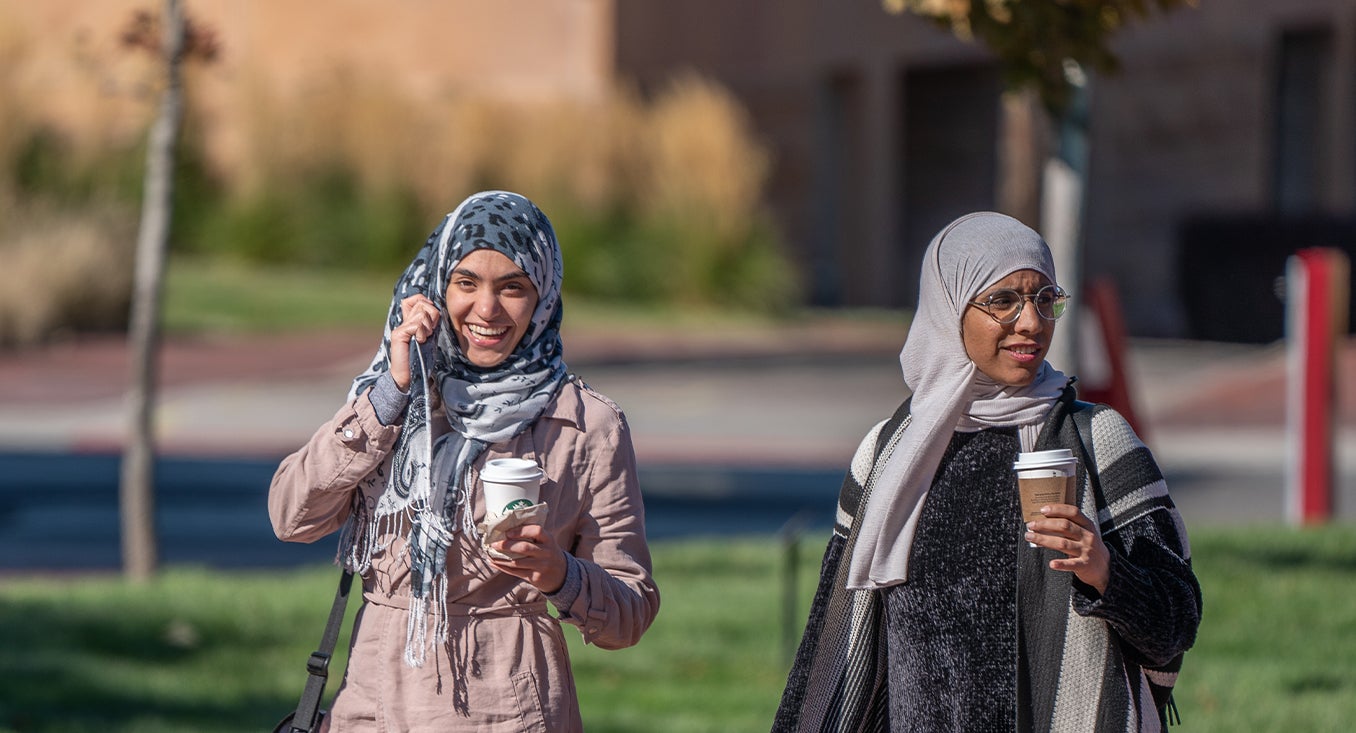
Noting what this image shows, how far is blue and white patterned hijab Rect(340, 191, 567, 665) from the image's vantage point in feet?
10.6

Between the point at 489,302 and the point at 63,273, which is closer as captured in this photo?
the point at 489,302

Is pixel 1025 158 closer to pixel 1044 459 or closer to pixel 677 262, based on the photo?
pixel 1044 459

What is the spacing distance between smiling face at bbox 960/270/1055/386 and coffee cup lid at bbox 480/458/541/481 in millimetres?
795

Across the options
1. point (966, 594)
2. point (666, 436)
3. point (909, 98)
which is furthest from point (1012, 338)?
point (909, 98)

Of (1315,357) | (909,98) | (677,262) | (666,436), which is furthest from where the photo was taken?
(909,98)

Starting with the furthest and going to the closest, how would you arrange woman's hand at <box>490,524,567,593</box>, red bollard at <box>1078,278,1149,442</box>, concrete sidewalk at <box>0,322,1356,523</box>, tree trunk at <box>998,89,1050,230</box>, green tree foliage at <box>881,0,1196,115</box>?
1. concrete sidewalk at <box>0,322,1356,523</box>
2. tree trunk at <box>998,89,1050,230</box>
3. red bollard at <box>1078,278,1149,442</box>
4. green tree foliage at <box>881,0,1196,115</box>
5. woman's hand at <box>490,524,567,593</box>

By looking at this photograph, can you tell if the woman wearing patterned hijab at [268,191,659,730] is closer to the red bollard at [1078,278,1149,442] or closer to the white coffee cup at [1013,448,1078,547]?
the white coffee cup at [1013,448,1078,547]

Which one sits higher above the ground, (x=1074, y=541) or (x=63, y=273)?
(x=63, y=273)

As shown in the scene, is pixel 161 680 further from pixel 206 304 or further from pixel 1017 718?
pixel 206 304

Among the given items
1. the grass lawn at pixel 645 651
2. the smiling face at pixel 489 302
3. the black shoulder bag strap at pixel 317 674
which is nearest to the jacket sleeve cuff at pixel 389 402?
the smiling face at pixel 489 302

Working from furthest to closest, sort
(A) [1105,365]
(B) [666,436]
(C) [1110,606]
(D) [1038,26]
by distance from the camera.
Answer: (B) [666,436] < (A) [1105,365] < (D) [1038,26] < (C) [1110,606]

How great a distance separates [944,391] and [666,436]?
12.4 m

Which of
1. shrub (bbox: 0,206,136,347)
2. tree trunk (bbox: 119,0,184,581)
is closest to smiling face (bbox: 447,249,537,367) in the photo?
tree trunk (bbox: 119,0,184,581)

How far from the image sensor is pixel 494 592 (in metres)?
3.30
